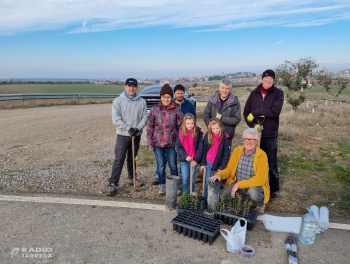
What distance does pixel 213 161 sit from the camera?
4590 mm

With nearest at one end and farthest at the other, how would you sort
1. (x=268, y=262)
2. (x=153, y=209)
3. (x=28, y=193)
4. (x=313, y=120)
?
(x=268, y=262)
(x=153, y=209)
(x=28, y=193)
(x=313, y=120)

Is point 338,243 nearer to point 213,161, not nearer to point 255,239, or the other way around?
point 255,239

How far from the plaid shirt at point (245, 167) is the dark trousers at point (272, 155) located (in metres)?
0.55

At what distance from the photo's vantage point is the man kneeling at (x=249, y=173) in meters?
4.18

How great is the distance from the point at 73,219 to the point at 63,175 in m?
1.93

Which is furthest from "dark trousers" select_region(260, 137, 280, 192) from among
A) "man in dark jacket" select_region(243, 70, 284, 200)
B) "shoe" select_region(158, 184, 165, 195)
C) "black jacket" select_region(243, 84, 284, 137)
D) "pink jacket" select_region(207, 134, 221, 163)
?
"shoe" select_region(158, 184, 165, 195)

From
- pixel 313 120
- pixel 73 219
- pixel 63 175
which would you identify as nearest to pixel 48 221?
pixel 73 219

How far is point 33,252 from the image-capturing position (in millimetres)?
3236

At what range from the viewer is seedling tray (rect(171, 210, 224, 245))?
3482 mm

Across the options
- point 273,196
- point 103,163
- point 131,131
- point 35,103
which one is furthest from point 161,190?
point 35,103

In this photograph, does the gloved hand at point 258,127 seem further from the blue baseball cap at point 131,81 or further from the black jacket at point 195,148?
the blue baseball cap at point 131,81

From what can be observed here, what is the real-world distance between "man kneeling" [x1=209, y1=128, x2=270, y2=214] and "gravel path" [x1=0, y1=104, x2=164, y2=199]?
137 centimetres

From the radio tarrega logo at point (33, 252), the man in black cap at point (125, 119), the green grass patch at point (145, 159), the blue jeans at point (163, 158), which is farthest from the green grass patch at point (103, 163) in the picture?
the radio tarrega logo at point (33, 252)

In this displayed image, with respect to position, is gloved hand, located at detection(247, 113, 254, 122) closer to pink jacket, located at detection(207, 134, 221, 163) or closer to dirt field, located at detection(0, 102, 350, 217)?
pink jacket, located at detection(207, 134, 221, 163)
